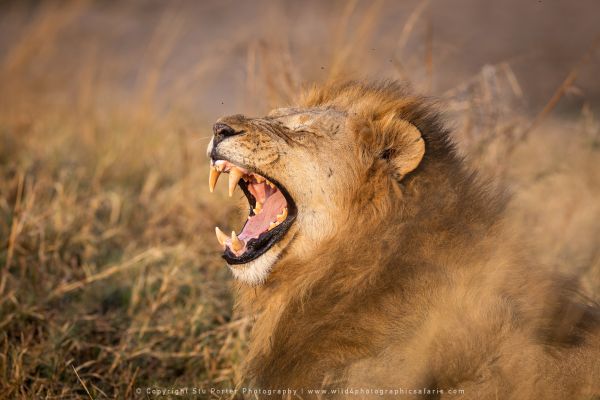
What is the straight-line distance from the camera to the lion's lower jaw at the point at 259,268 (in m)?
3.10

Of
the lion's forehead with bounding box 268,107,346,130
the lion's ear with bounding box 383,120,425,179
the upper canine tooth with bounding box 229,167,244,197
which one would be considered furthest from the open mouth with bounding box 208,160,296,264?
the lion's ear with bounding box 383,120,425,179

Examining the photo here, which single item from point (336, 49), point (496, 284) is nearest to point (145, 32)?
point (336, 49)

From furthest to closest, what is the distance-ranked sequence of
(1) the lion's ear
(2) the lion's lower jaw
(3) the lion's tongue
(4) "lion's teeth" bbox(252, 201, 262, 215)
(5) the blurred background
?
(5) the blurred background → (4) "lion's teeth" bbox(252, 201, 262, 215) → (3) the lion's tongue → (2) the lion's lower jaw → (1) the lion's ear

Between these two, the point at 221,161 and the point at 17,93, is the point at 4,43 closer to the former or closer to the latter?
the point at 17,93

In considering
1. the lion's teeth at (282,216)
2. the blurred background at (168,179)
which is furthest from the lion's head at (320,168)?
the blurred background at (168,179)

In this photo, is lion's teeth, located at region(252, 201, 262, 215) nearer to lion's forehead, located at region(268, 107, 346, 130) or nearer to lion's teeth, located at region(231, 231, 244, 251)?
lion's teeth, located at region(231, 231, 244, 251)

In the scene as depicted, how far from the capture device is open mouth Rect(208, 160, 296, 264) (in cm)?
311

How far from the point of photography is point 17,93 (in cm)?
716

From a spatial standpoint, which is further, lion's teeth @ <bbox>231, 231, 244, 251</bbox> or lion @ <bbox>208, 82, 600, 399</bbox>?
lion's teeth @ <bbox>231, 231, 244, 251</bbox>

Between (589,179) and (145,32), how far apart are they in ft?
27.4

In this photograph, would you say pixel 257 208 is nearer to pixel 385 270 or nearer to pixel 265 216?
pixel 265 216

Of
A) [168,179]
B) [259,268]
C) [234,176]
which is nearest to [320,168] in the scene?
[234,176]

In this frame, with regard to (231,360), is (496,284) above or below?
above

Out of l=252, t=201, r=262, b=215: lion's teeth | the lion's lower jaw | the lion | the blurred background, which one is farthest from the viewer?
the blurred background
